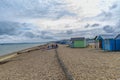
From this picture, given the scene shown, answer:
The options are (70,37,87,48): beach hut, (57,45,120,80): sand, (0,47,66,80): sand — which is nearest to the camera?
(57,45,120,80): sand

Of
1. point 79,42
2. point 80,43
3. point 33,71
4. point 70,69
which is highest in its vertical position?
point 79,42

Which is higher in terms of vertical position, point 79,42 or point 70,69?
point 79,42

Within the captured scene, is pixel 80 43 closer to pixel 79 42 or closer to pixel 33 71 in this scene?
pixel 79 42

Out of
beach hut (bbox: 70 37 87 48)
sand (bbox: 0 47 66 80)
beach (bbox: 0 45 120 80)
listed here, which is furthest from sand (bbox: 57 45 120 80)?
beach hut (bbox: 70 37 87 48)

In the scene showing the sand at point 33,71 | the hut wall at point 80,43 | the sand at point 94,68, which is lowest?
the sand at point 33,71

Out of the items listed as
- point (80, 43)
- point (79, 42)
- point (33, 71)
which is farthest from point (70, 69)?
point (79, 42)

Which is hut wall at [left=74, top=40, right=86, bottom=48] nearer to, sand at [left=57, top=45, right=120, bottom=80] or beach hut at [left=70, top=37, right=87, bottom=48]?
beach hut at [left=70, top=37, right=87, bottom=48]

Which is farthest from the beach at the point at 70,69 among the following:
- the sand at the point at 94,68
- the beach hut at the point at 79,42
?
the beach hut at the point at 79,42

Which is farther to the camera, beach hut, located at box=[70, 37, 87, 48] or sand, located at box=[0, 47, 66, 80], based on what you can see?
beach hut, located at box=[70, 37, 87, 48]

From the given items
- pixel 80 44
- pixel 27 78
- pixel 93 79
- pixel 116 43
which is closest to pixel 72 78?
pixel 93 79

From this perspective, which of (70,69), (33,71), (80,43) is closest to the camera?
(70,69)

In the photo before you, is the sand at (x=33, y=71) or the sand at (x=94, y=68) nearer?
the sand at (x=94, y=68)

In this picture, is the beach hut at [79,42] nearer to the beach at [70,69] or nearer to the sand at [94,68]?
the beach at [70,69]

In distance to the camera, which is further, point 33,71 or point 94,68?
point 33,71
